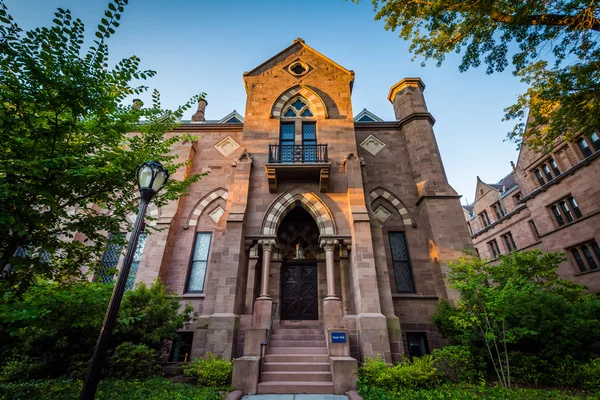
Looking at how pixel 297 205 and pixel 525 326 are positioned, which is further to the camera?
pixel 297 205

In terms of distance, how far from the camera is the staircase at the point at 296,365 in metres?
6.77

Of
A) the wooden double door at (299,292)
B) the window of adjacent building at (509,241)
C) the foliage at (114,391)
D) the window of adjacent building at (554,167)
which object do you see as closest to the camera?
the foliage at (114,391)

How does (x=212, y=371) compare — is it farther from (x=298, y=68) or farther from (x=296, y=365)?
(x=298, y=68)

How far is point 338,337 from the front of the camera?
762cm

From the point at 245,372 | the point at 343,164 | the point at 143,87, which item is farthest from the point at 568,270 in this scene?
the point at 143,87

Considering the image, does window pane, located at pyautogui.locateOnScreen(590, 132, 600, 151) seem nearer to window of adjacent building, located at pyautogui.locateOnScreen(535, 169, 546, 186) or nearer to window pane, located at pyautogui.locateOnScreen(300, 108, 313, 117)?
window of adjacent building, located at pyautogui.locateOnScreen(535, 169, 546, 186)

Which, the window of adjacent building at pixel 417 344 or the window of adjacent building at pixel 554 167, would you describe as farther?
the window of adjacent building at pixel 554 167

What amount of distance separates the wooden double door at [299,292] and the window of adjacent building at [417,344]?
155 inches

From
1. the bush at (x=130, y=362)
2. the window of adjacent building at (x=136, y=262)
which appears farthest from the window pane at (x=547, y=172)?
the window of adjacent building at (x=136, y=262)

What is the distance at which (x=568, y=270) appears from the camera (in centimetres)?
1752

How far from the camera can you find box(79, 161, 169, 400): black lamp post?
3068 mm

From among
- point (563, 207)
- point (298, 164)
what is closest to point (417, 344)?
point (298, 164)

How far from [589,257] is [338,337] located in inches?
762

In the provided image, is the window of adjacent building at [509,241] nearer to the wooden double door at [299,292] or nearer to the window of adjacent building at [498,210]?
the window of adjacent building at [498,210]
